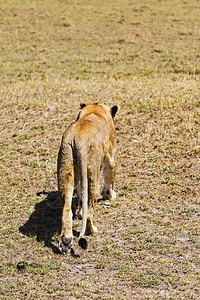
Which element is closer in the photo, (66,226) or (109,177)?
(66,226)

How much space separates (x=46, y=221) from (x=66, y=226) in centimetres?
106

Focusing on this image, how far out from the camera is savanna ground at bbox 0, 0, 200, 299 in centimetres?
449

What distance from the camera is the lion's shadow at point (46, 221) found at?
5.25 meters

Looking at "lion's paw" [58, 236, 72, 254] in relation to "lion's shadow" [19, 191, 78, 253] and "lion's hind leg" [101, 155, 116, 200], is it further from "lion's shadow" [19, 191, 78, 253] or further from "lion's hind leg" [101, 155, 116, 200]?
"lion's hind leg" [101, 155, 116, 200]

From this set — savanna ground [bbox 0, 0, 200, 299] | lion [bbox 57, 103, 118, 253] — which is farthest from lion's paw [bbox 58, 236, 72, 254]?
savanna ground [bbox 0, 0, 200, 299]

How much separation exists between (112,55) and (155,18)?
610 centimetres

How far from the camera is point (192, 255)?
15.9 feet

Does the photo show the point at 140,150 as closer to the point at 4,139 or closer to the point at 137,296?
the point at 4,139

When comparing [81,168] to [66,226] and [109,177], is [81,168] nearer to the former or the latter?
[66,226]

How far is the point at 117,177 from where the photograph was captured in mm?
6785

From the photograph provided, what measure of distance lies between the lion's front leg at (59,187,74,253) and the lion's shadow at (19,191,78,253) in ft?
0.75

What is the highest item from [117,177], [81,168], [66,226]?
[81,168]

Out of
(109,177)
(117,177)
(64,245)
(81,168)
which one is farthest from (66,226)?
(117,177)

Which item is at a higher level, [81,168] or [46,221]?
[81,168]
